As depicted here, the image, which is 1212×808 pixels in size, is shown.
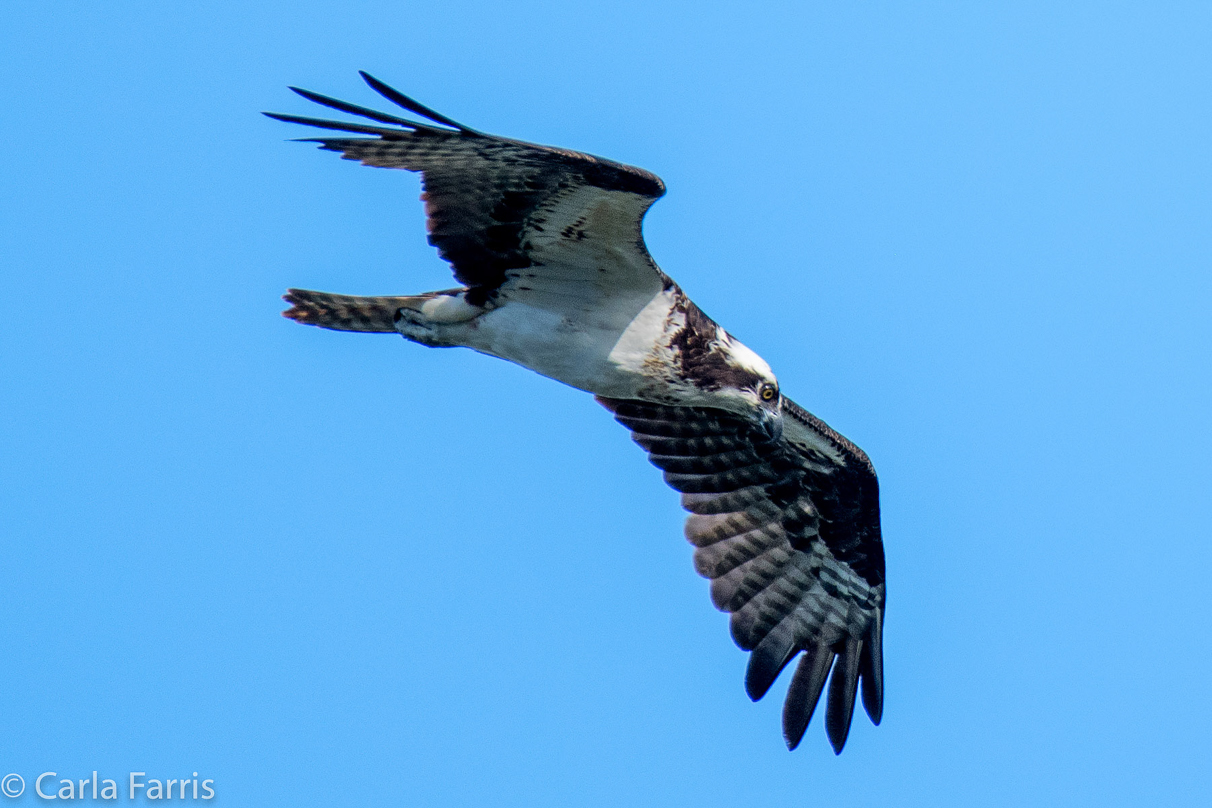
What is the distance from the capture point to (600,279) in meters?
7.26

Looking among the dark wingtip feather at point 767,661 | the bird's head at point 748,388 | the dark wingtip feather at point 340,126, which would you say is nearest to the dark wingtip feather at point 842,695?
the dark wingtip feather at point 767,661

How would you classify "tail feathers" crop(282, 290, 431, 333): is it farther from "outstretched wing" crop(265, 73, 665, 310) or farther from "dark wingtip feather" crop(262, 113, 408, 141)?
"dark wingtip feather" crop(262, 113, 408, 141)

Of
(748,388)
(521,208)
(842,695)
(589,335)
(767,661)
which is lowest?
(842,695)

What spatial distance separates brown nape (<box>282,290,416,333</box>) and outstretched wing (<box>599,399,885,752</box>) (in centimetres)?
167

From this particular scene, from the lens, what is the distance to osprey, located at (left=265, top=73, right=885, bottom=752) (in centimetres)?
655

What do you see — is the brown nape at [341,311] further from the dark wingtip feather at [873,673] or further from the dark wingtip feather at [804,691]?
the dark wingtip feather at [873,673]

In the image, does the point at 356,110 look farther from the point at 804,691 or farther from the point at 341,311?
the point at 804,691

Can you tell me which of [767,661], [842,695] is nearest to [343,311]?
[767,661]

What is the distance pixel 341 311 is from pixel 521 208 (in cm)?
138

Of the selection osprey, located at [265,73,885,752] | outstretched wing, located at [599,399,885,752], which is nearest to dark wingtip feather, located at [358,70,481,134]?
osprey, located at [265,73,885,752]

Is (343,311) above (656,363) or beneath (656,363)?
above

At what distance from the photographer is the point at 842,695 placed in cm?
839

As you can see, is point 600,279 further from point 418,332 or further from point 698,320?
point 418,332

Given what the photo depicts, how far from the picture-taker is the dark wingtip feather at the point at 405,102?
5285mm
